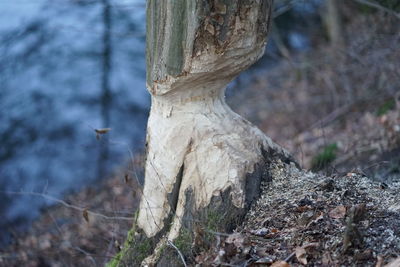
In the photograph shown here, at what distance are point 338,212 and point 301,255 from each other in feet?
1.48

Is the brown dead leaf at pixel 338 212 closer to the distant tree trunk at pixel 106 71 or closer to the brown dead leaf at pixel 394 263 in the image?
the brown dead leaf at pixel 394 263

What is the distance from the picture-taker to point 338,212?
128 inches

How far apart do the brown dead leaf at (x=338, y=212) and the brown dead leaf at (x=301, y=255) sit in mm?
368

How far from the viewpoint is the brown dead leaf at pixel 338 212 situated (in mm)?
3217

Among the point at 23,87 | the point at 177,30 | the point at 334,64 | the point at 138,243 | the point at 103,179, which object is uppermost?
the point at 177,30

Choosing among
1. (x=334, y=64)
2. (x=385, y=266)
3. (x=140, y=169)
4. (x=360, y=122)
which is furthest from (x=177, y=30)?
(x=334, y=64)

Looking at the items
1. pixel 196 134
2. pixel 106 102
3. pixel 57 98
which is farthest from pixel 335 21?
pixel 196 134

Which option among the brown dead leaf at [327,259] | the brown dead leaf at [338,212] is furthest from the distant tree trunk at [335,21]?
the brown dead leaf at [327,259]

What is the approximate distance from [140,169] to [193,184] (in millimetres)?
1700

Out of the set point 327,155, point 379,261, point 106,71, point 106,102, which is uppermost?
point 379,261

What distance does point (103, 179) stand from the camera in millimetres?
9297

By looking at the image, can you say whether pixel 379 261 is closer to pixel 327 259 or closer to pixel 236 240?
pixel 327 259

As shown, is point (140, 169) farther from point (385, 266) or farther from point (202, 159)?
point (385, 266)

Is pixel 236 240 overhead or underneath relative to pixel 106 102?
overhead
